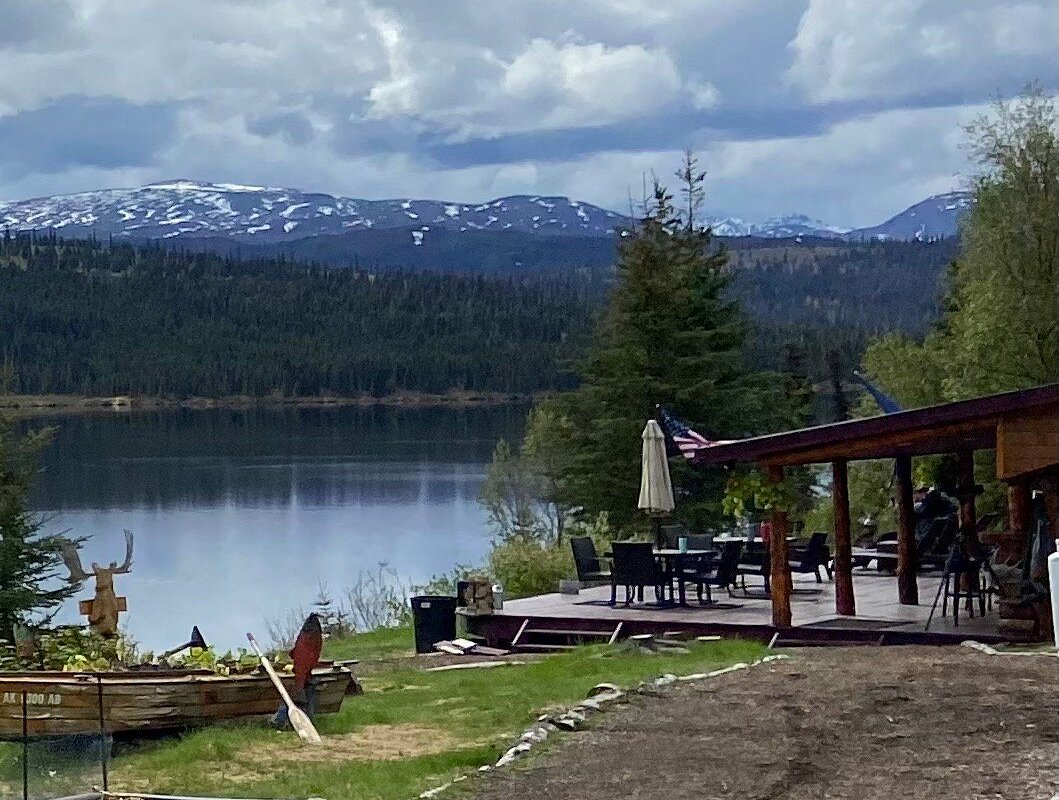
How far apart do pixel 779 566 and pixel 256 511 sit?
3857 cm

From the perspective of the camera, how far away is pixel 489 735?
28.8ft

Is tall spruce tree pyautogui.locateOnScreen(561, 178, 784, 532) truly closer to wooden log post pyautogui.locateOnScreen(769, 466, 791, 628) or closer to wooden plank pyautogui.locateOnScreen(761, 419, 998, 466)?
wooden plank pyautogui.locateOnScreen(761, 419, 998, 466)

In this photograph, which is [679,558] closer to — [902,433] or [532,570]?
[902,433]

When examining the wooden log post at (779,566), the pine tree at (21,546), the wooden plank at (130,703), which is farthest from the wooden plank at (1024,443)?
the pine tree at (21,546)

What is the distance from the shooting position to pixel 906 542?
15102 mm

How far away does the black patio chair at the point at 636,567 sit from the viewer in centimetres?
1516

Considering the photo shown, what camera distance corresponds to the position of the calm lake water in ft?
109

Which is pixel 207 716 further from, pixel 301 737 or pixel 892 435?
pixel 892 435

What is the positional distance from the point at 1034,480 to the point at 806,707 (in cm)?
530

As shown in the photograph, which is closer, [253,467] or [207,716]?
[207,716]

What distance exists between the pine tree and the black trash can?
528cm

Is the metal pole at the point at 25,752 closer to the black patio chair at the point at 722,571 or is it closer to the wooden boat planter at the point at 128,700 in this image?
the wooden boat planter at the point at 128,700

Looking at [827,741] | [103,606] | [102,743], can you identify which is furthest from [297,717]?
[827,741]

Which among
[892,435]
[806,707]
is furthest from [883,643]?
[806,707]
